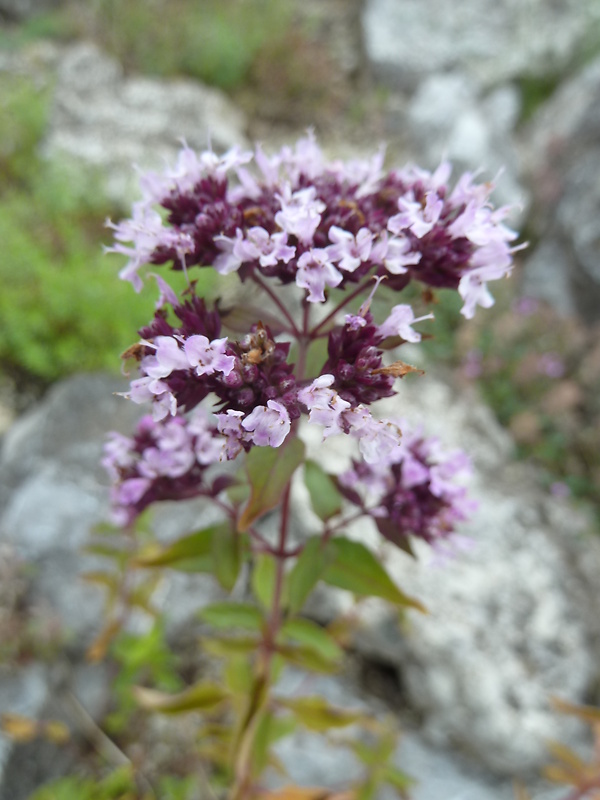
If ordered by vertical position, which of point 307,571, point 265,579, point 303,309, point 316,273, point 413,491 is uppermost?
point 303,309

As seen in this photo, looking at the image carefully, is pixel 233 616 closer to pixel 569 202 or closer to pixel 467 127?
pixel 569 202

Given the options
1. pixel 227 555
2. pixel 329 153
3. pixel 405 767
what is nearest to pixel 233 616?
pixel 227 555

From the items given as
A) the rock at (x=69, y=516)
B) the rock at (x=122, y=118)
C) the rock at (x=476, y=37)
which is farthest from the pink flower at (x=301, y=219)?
the rock at (x=476, y=37)

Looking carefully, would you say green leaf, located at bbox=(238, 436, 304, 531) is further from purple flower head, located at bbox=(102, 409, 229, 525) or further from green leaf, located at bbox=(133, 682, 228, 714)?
green leaf, located at bbox=(133, 682, 228, 714)

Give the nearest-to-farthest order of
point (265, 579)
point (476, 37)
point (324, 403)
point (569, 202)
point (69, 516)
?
point (324, 403) < point (265, 579) < point (69, 516) < point (569, 202) < point (476, 37)

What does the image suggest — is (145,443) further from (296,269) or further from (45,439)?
(45,439)

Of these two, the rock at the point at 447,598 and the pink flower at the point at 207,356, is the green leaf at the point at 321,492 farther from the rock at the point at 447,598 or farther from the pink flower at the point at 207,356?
the rock at the point at 447,598

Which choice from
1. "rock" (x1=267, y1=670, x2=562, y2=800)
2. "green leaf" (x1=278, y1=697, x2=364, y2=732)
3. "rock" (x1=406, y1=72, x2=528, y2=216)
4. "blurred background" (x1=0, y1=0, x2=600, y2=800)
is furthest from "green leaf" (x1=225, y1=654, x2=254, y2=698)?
"rock" (x1=406, y1=72, x2=528, y2=216)
